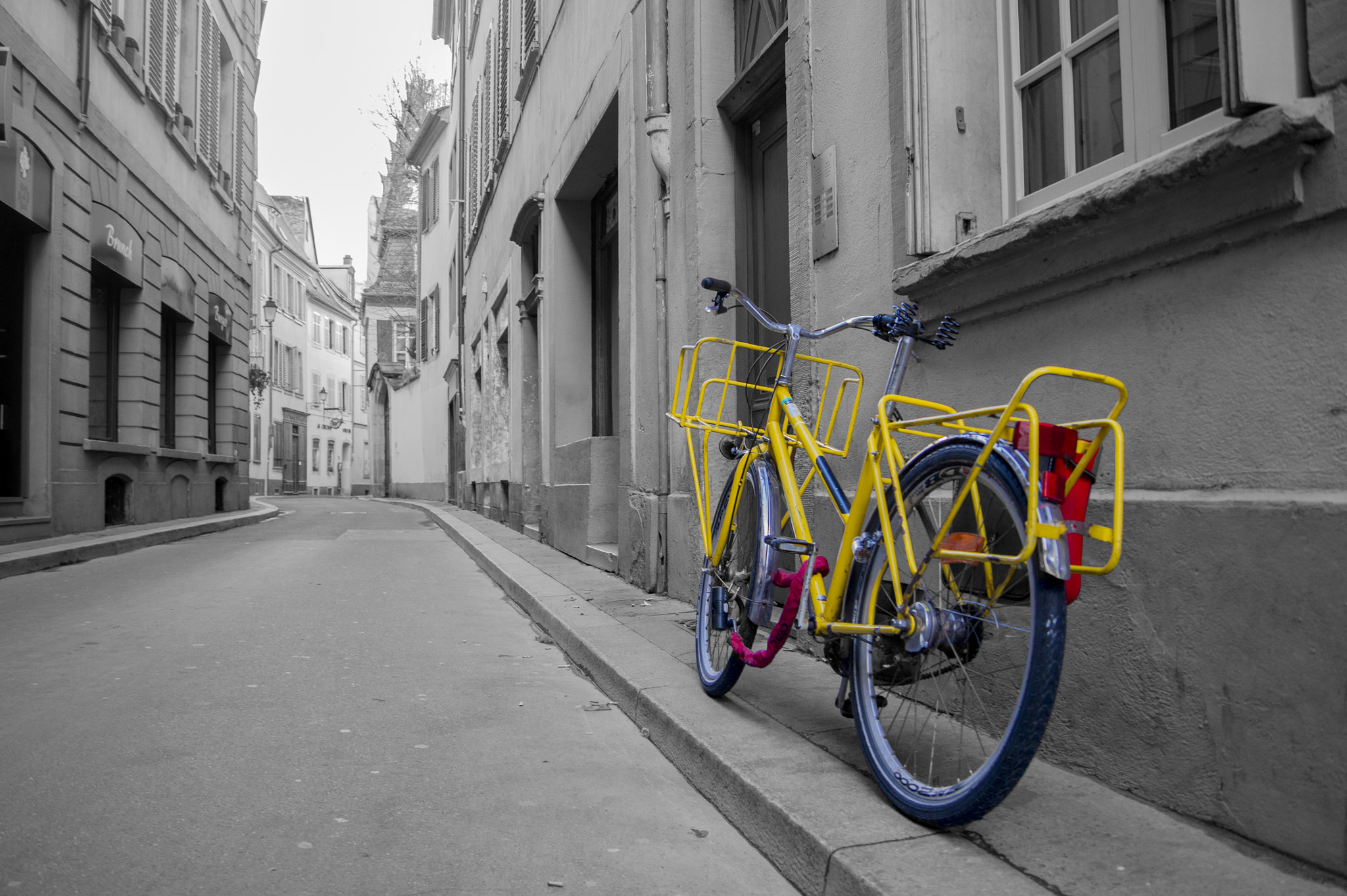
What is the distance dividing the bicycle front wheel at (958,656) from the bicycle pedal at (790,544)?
0.35 metres

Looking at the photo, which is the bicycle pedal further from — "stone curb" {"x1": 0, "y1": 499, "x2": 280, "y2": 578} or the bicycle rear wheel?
"stone curb" {"x1": 0, "y1": 499, "x2": 280, "y2": 578}

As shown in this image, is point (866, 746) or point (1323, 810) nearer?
point (1323, 810)

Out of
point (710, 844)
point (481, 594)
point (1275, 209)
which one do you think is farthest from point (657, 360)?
point (1275, 209)

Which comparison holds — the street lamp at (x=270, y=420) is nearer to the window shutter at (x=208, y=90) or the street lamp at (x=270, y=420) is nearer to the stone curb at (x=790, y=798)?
the window shutter at (x=208, y=90)

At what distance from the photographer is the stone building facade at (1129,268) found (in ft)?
6.57

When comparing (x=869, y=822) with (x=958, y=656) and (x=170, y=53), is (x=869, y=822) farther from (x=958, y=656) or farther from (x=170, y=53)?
(x=170, y=53)

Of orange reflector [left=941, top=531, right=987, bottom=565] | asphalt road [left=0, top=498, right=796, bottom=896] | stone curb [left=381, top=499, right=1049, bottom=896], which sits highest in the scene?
orange reflector [left=941, top=531, right=987, bottom=565]

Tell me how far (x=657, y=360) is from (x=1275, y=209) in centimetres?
458

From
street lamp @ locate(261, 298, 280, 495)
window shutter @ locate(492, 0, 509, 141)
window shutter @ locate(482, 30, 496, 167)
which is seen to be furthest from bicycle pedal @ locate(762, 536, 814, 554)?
street lamp @ locate(261, 298, 280, 495)

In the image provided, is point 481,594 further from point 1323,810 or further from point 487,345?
point 487,345

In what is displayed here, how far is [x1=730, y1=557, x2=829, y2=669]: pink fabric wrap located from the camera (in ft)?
9.79

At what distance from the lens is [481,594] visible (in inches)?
302

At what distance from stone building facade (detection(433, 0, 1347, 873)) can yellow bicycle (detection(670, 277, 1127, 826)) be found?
214 millimetres

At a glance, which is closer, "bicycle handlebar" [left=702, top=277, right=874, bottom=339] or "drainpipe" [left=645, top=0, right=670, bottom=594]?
"bicycle handlebar" [left=702, top=277, right=874, bottom=339]
